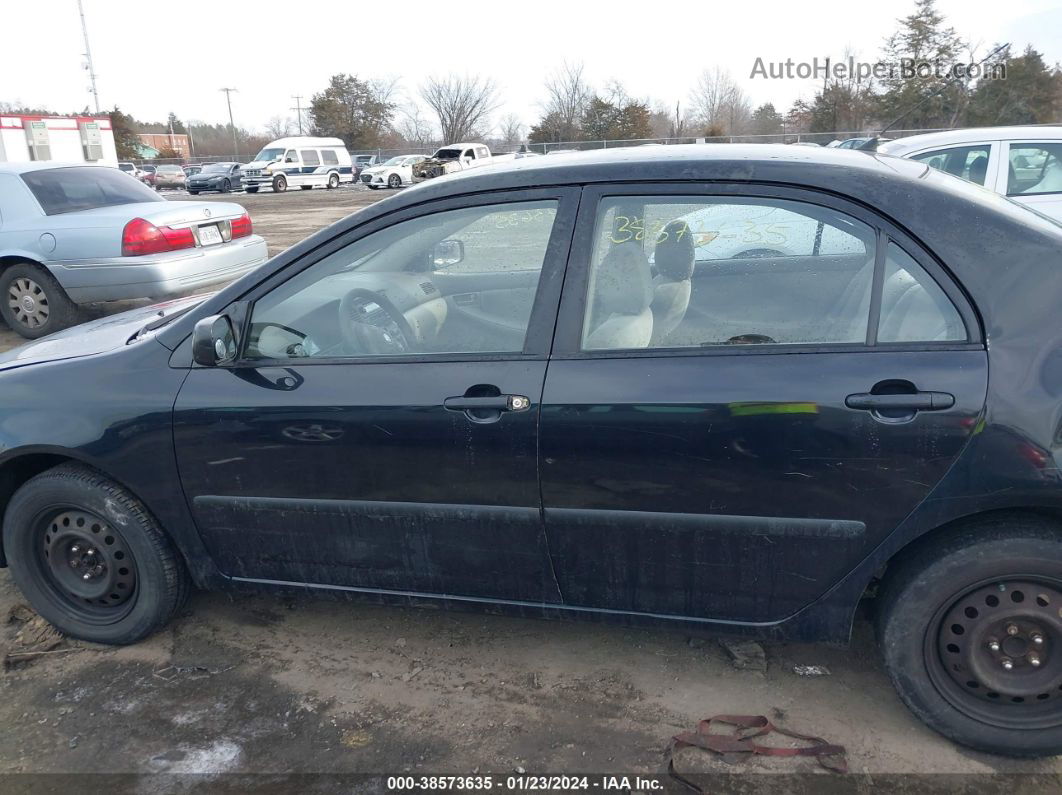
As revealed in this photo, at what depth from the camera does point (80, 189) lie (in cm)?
→ 751

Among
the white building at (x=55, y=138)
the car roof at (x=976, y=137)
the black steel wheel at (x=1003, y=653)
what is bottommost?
the black steel wheel at (x=1003, y=653)

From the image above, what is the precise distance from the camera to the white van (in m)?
36.1

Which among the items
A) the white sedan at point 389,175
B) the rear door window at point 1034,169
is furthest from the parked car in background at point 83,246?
the white sedan at point 389,175

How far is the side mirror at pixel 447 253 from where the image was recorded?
282 cm

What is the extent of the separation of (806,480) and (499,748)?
123 cm

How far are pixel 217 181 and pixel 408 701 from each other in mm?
39930

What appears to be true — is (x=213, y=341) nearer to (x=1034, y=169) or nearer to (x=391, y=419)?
(x=391, y=419)

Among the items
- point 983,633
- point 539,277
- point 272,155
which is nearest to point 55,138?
point 272,155

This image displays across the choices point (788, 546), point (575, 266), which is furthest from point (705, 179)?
point (788, 546)

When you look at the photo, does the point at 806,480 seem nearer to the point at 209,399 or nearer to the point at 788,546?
the point at 788,546

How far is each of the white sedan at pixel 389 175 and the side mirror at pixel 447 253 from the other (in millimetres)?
34435

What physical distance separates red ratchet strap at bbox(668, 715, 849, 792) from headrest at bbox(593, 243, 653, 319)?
132 centimetres

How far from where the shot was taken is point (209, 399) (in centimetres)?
264

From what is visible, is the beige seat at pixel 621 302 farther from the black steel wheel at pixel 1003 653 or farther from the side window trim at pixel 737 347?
the black steel wheel at pixel 1003 653
